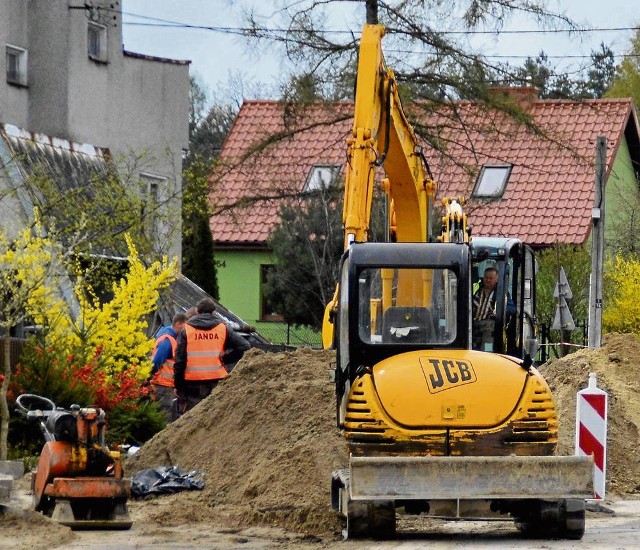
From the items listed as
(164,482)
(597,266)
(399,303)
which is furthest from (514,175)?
(399,303)

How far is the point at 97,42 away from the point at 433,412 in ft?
69.7

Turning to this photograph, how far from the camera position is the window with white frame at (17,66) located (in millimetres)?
30594

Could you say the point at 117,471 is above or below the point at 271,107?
below

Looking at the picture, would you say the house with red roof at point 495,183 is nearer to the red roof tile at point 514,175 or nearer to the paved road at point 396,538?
the red roof tile at point 514,175

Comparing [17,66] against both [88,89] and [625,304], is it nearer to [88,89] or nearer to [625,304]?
[88,89]

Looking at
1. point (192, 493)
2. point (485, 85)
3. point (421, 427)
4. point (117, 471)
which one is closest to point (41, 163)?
point (485, 85)

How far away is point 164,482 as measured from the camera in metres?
16.4

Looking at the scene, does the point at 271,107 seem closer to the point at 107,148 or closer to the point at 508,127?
the point at 107,148

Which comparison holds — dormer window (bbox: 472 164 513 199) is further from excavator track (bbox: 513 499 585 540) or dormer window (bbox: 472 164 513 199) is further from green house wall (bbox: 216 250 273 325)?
excavator track (bbox: 513 499 585 540)

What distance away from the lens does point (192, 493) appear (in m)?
16.3

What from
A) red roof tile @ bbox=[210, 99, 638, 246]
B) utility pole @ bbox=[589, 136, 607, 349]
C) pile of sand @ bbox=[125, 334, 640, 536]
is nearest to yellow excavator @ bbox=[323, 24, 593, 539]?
pile of sand @ bbox=[125, 334, 640, 536]

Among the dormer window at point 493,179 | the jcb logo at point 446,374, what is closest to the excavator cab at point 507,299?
the jcb logo at point 446,374

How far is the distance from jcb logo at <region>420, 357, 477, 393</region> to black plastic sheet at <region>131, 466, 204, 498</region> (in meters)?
4.37

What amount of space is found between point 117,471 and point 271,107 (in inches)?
1335
